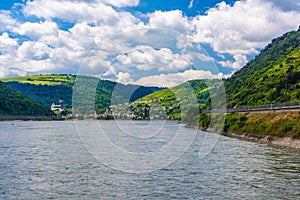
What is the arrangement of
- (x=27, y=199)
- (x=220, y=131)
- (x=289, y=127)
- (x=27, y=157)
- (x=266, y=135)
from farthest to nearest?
(x=220, y=131) < (x=266, y=135) < (x=289, y=127) < (x=27, y=157) < (x=27, y=199)

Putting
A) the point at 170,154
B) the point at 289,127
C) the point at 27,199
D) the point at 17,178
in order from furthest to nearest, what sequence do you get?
the point at 289,127
the point at 170,154
the point at 17,178
the point at 27,199

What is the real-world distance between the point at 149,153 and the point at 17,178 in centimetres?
2426

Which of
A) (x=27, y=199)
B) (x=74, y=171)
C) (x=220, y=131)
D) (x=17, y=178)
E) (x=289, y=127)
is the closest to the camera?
(x=27, y=199)

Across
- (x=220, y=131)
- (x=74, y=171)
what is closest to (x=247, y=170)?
(x=74, y=171)

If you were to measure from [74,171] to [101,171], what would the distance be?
9.48 feet

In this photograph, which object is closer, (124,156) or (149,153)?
(124,156)

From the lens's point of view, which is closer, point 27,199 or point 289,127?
point 27,199

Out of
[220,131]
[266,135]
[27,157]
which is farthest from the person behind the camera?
[220,131]

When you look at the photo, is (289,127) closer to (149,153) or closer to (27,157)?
(149,153)

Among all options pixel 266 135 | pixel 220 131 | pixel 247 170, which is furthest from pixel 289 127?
pixel 220 131

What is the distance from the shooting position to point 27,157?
50.5m

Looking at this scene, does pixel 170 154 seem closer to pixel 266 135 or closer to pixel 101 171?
pixel 101 171

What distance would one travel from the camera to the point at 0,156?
51125 mm

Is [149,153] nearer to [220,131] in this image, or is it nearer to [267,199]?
[267,199]
